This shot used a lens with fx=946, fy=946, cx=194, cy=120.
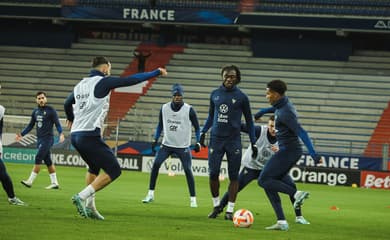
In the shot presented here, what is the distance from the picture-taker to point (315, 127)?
41.7 m

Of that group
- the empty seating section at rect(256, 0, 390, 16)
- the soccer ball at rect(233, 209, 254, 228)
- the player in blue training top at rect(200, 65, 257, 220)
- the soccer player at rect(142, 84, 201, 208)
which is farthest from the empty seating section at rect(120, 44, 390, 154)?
the soccer ball at rect(233, 209, 254, 228)

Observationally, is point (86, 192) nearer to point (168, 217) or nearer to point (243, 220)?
point (168, 217)

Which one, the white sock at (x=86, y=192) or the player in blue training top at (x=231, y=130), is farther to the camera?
the player in blue training top at (x=231, y=130)

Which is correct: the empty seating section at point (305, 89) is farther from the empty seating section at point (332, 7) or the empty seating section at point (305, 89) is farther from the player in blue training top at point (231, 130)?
the player in blue training top at point (231, 130)

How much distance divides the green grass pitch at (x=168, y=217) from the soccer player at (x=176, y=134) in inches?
26.1

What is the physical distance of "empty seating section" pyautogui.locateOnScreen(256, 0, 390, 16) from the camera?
43031 mm

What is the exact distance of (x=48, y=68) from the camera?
156 feet

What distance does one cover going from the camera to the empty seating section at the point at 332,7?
43.0 m

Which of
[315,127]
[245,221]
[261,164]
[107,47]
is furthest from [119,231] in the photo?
[107,47]

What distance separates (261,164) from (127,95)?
93.8ft

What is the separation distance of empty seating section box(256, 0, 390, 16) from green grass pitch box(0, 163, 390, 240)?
16.8m

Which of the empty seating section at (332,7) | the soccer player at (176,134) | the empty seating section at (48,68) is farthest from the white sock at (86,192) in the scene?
the empty seating section at (332,7)

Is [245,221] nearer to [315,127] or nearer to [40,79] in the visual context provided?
[315,127]

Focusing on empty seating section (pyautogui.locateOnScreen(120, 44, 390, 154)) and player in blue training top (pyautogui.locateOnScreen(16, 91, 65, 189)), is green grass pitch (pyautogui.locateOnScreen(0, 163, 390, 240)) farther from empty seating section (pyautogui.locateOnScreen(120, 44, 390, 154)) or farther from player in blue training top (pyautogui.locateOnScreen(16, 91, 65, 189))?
empty seating section (pyautogui.locateOnScreen(120, 44, 390, 154))
